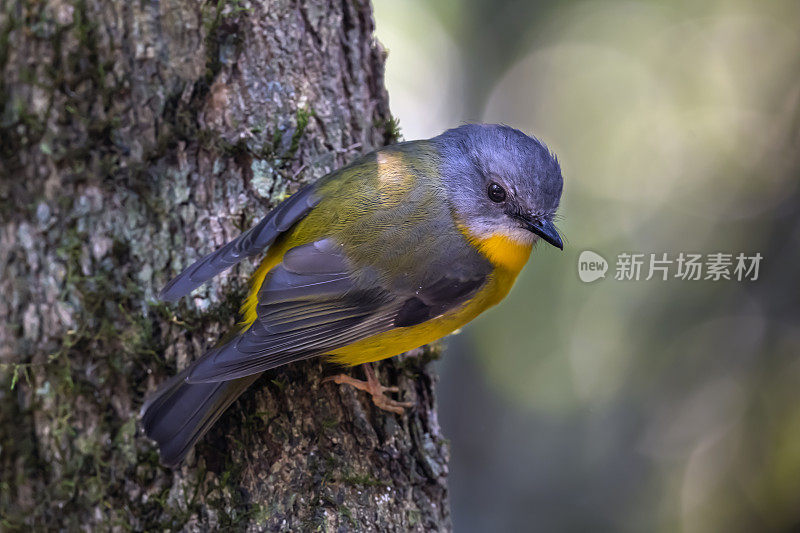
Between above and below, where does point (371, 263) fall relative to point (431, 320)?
above

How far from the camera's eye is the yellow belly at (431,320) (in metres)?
2.80

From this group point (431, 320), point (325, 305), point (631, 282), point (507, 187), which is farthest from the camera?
point (631, 282)

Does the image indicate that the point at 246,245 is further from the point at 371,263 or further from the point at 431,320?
the point at 431,320

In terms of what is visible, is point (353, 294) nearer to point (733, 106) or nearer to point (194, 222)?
point (194, 222)

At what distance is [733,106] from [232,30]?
232 inches

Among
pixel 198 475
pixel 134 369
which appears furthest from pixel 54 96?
pixel 198 475

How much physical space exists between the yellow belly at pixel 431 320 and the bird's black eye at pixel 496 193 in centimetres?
18

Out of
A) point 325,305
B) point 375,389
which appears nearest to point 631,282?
point 375,389

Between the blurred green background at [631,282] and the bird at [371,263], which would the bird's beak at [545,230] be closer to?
the bird at [371,263]

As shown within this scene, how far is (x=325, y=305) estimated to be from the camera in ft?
9.01

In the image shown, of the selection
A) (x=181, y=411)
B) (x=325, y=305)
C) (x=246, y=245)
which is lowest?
(x=181, y=411)

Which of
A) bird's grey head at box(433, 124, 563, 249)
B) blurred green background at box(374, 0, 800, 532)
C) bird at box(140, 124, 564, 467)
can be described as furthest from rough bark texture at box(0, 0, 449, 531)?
blurred green background at box(374, 0, 800, 532)

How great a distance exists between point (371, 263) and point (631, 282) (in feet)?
15.1

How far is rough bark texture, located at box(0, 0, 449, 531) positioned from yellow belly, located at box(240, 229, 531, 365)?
0.11m
